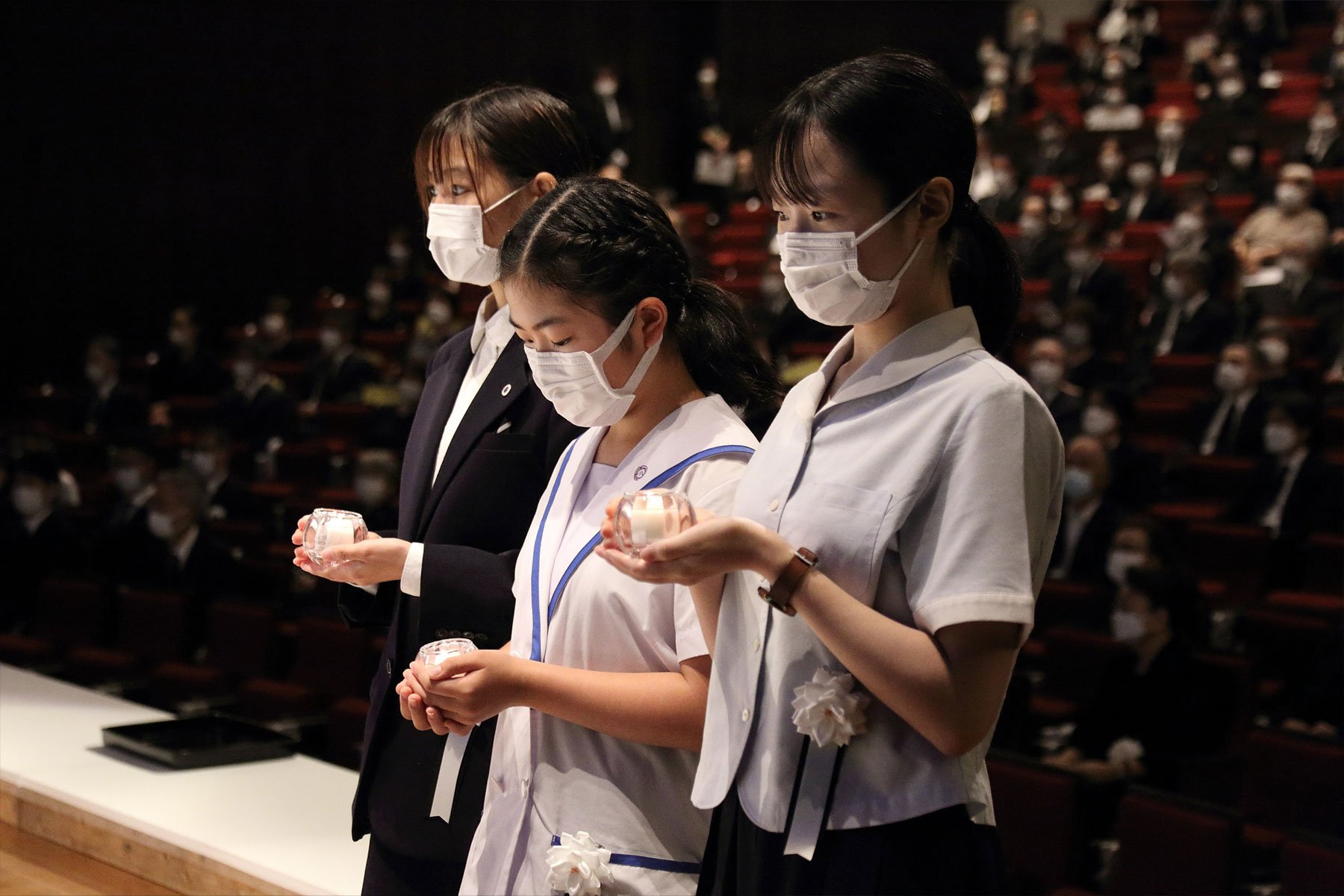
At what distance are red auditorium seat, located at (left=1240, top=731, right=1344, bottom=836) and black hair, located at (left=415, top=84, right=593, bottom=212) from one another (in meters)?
2.63

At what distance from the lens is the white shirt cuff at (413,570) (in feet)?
5.11

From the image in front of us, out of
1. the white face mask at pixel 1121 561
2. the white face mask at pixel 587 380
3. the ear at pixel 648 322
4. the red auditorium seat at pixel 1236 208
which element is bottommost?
the white face mask at pixel 1121 561

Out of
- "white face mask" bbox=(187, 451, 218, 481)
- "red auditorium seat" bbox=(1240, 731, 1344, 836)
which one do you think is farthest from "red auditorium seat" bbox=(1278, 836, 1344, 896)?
"white face mask" bbox=(187, 451, 218, 481)

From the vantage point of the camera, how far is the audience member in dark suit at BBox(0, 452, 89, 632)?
6.39 meters

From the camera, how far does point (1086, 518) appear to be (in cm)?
573

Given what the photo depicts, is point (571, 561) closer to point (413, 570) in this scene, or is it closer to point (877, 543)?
point (413, 570)

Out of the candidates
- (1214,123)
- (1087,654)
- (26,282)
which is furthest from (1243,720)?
(26,282)

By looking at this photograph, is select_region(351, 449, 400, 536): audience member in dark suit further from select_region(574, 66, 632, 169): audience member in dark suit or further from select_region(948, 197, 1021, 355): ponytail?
select_region(574, 66, 632, 169): audience member in dark suit

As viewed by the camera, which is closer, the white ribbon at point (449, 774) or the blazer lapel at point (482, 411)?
the white ribbon at point (449, 774)

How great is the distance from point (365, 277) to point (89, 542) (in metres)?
5.25

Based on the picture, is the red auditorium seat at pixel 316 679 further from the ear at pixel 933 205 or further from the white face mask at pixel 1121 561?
the ear at pixel 933 205

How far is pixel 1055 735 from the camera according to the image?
4.18m

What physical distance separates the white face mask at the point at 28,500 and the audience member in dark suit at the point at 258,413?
180cm

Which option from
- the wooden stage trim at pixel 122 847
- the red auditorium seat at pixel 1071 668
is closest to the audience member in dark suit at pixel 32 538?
the wooden stage trim at pixel 122 847
